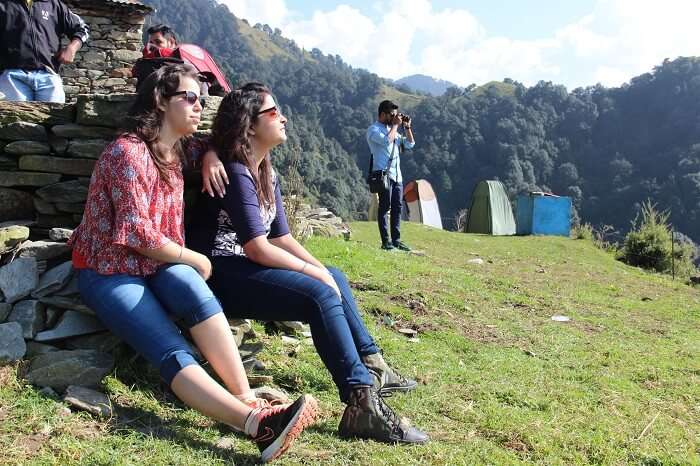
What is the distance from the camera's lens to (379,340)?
14.3 ft

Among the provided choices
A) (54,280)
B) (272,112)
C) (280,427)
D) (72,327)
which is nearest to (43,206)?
(54,280)

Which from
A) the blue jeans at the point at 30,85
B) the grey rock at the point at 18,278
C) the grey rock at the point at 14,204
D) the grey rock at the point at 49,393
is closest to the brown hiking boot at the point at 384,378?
the grey rock at the point at 49,393

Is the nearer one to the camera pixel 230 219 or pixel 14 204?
pixel 230 219

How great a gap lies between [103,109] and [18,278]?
1009 mm

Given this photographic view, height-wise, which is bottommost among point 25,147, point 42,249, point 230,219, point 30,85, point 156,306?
point 156,306

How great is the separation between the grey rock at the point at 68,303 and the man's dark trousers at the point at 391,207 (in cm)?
551

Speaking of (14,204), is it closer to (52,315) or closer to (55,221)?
(55,221)

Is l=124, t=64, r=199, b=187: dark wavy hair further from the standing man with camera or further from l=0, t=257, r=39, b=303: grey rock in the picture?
the standing man with camera

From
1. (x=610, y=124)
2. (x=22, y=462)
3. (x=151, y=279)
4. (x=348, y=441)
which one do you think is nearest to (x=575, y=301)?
(x=348, y=441)

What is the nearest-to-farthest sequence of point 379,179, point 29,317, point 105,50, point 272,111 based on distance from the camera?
point 29,317
point 272,111
point 379,179
point 105,50

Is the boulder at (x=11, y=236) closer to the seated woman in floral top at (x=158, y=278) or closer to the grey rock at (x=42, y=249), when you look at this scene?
the grey rock at (x=42, y=249)

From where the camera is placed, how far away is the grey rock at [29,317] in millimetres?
2946

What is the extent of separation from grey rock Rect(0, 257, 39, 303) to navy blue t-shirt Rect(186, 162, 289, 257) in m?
0.80

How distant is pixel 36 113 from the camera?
3453mm
